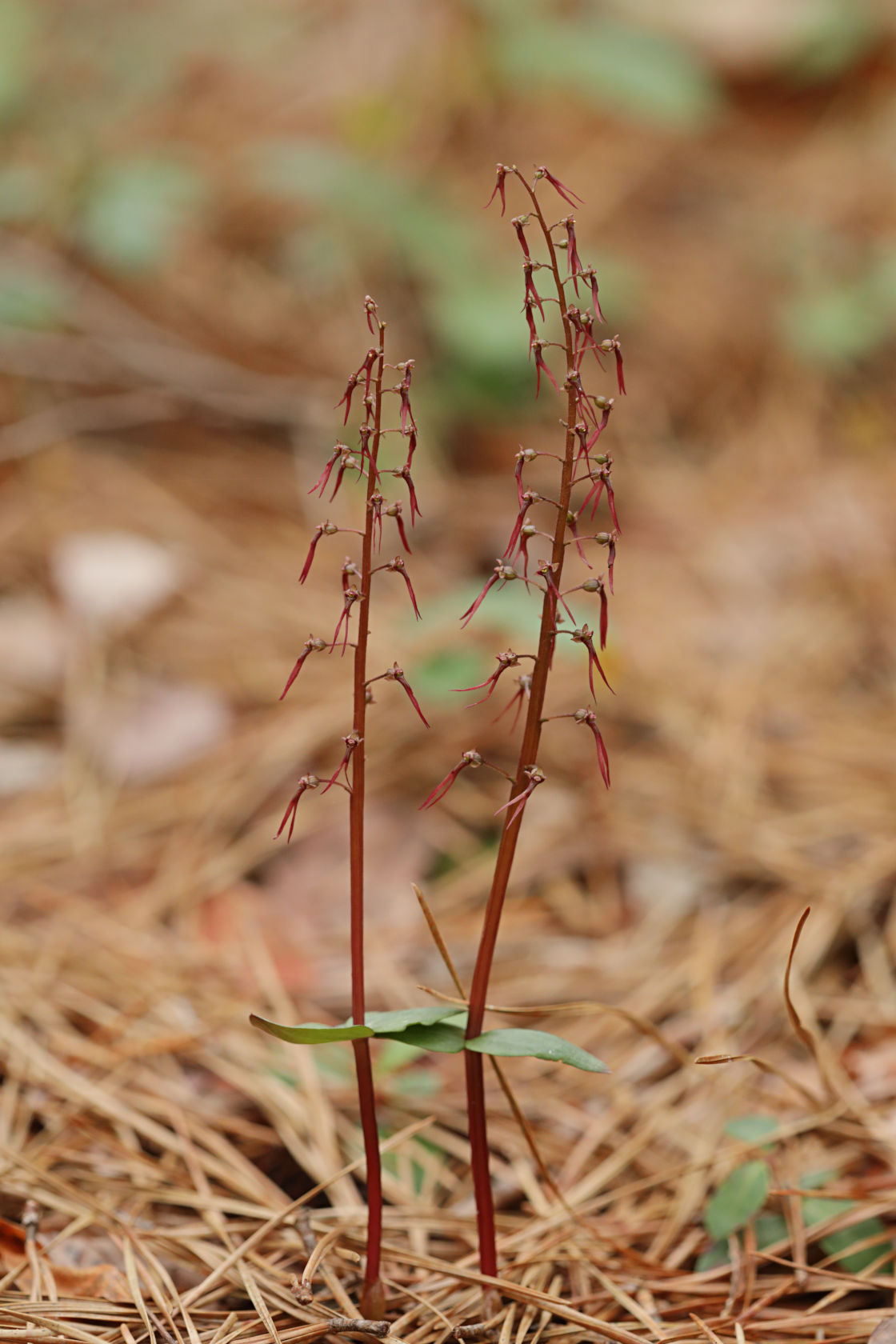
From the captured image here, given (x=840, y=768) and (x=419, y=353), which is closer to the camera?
(x=840, y=768)

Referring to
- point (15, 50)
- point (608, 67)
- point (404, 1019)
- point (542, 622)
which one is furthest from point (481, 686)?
point (15, 50)

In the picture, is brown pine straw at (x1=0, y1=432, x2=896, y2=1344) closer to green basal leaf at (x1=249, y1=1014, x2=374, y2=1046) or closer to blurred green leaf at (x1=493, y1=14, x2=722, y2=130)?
green basal leaf at (x1=249, y1=1014, x2=374, y2=1046)

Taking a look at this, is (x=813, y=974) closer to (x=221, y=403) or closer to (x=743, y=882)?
(x=743, y=882)

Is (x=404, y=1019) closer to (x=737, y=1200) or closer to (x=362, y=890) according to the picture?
(x=362, y=890)

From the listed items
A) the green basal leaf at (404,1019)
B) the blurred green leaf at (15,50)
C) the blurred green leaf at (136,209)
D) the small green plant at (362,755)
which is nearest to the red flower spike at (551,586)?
the small green plant at (362,755)

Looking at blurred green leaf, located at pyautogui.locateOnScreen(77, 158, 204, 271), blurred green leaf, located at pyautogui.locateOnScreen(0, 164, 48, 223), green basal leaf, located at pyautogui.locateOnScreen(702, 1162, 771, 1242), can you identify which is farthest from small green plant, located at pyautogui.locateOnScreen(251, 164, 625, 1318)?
blurred green leaf, located at pyautogui.locateOnScreen(0, 164, 48, 223)

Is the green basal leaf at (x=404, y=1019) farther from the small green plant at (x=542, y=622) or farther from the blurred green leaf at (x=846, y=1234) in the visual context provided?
the blurred green leaf at (x=846, y=1234)

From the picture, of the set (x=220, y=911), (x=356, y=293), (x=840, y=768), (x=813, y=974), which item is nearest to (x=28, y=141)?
(x=356, y=293)
